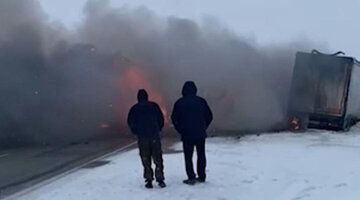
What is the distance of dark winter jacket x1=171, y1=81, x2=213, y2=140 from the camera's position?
994cm

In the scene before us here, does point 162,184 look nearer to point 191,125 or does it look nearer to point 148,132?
point 148,132

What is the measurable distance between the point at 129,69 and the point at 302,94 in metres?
9.55

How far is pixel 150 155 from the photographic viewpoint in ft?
32.5

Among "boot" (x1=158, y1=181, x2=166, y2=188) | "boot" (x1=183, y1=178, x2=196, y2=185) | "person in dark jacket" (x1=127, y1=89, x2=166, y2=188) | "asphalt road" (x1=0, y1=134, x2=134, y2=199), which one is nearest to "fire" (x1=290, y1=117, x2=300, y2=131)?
"asphalt road" (x1=0, y1=134, x2=134, y2=199)

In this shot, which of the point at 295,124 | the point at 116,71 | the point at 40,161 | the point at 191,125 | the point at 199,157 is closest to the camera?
the point at 191,125

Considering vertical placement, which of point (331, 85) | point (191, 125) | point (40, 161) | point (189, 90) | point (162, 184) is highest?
point (331, 85)

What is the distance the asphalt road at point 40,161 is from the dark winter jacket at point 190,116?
3408 mm

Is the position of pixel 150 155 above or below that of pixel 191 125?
below

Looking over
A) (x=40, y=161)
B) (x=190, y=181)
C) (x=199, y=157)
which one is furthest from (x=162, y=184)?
(x=40, y=161)

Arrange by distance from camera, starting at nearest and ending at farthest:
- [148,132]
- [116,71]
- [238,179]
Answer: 1. [148,132]
2. [238,179]
3. [116,71]

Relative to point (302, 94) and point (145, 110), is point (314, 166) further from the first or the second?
point (302, 94)

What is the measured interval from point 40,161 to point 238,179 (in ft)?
23.3

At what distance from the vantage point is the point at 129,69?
1150 inches

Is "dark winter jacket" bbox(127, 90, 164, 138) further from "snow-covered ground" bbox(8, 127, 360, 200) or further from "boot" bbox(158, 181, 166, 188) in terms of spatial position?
"snow-covered ground" bbox(8, 127, 360, 200)
